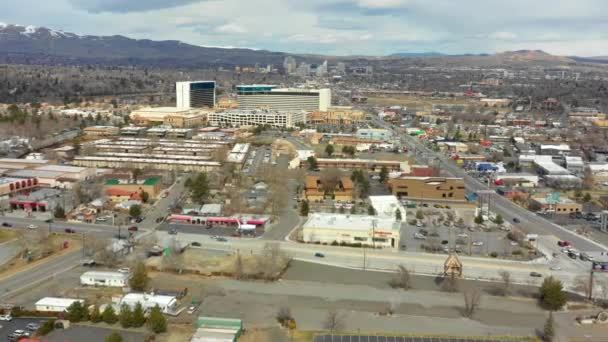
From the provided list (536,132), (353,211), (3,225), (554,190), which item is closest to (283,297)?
(353,211)

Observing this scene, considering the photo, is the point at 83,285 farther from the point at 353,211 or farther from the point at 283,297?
the point at 353,211

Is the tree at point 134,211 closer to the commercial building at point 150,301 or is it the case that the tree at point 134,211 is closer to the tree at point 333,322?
the commercial building at point 150,301

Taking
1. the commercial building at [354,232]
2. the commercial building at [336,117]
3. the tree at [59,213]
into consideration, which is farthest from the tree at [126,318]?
the commercial building at [336,117]

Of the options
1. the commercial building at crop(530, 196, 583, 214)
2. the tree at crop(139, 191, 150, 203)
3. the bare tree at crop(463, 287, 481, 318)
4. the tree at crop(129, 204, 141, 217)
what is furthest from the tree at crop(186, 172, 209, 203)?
the commercial building at crop(530, 196, 583, 214)

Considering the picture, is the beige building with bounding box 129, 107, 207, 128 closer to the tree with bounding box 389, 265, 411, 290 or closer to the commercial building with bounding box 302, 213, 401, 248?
→ the commercial building with bounding box 302, 213, 401, 248

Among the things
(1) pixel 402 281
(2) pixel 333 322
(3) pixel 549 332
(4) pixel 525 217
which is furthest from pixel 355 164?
(3) pixel 549 332

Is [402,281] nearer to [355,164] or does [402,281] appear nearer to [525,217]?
[525,217]
